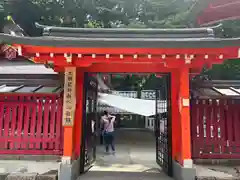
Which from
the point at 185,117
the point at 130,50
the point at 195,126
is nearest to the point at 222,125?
the point at 195,126

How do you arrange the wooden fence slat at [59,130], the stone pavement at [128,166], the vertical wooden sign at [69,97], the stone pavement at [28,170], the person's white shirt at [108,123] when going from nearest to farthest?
the stone pavement at [28,170] → the vertical wooden sign at [69,97] → the stone pavement at [128,166] → the wooden fence slat at [59,130] → the person's white shirt at [108,123]

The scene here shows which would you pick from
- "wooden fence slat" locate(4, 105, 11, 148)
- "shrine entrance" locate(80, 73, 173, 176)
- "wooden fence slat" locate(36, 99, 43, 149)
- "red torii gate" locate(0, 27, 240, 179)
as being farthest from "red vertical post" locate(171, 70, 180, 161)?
"wooden fence slat" locate(4, 105, 11, 148)

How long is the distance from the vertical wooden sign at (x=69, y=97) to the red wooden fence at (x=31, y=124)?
1.08 meters

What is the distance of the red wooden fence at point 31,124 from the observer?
6730 mm

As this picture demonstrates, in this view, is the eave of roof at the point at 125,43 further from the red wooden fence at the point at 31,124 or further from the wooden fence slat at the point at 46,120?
the wooden fence slat at the point at 46,120

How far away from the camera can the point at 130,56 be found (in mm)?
5508

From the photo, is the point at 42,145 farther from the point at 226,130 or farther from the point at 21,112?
the point at 226,130

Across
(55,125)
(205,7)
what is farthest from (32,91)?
(205,7)

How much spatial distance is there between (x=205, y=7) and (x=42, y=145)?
7290mm

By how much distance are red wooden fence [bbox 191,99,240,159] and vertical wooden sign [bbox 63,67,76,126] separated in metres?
3.21

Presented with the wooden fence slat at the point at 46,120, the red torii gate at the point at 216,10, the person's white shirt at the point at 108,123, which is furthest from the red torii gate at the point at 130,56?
the red torii gate at the point at 216,10

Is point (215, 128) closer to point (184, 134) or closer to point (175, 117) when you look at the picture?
point (175, 117)

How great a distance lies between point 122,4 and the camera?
1620 centimetres

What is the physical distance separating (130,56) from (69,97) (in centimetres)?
165
